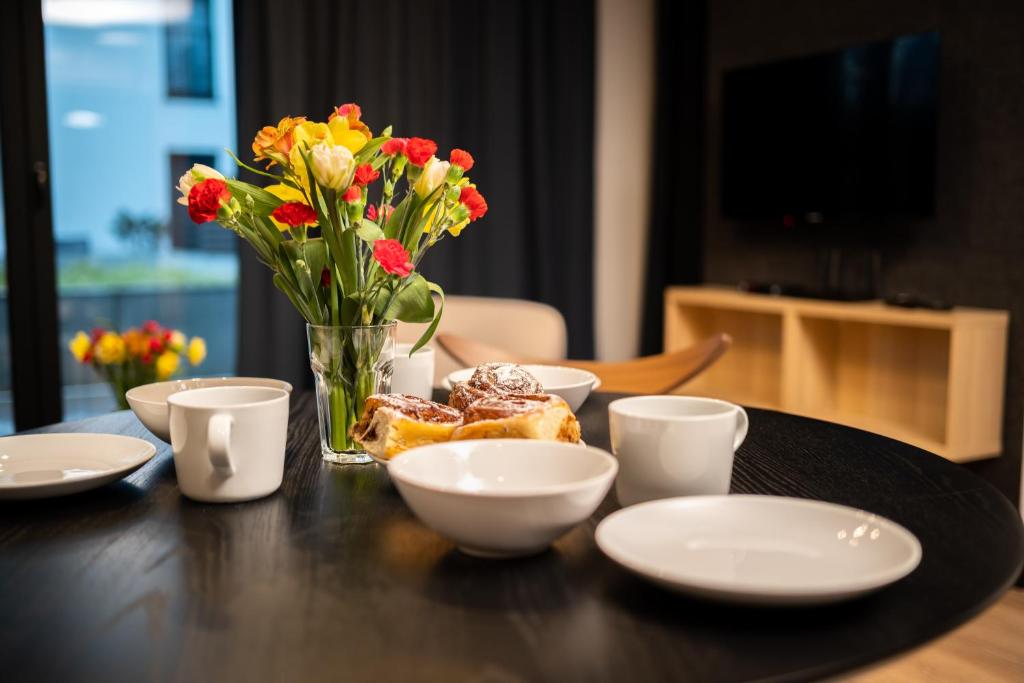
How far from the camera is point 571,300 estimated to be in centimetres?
418

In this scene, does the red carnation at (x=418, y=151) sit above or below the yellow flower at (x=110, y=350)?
above

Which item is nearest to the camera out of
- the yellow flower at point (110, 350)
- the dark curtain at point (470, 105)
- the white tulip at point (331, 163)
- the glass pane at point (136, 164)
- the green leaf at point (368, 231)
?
the white tulip at point (331, 163)

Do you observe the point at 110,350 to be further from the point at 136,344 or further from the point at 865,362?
the point at 865,362

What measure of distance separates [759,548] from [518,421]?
0.27m

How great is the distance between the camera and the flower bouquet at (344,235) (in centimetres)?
112

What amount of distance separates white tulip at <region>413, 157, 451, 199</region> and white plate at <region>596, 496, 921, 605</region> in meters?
0.52

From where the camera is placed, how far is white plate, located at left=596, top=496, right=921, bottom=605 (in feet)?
2.20

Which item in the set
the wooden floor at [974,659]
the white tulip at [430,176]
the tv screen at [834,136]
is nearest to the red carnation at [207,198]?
the white tulip at [430,176]

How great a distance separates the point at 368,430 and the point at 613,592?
1.30ft

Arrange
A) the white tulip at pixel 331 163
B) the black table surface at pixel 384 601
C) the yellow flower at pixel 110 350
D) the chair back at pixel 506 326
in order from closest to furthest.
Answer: the black table surface at pixel 384 601 < the white tulip at pixel 331 163 < the chair back at pixel 506 326 < the yellow flower at pixel 110 350

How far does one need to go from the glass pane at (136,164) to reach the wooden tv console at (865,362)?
6.23ft

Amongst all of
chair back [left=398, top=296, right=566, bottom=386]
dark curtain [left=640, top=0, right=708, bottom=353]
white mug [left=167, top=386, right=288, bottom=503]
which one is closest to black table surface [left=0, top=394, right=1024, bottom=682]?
white mug [left=167, top=386, right=288, bottom=503]

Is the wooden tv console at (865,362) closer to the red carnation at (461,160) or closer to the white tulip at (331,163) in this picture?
the red carnation at (461,160)

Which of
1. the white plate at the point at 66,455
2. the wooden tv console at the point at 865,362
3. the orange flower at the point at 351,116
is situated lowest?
the wooden tv console at the point at 865,362
